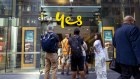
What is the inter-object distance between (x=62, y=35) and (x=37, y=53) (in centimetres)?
157

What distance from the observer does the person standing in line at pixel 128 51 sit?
22.3 feet

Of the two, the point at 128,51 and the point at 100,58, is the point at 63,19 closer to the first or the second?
the point at 100,58

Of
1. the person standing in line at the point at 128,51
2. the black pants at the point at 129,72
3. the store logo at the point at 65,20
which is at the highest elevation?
the store logo at the point at 65,20

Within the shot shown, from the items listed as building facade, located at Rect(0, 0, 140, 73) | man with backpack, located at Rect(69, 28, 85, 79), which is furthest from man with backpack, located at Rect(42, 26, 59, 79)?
building facade, located at Rect(0, 0, 140, 73)

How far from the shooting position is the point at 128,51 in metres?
6.95

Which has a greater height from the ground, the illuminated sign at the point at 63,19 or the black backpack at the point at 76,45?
the illuminated sign at the point at 63,19

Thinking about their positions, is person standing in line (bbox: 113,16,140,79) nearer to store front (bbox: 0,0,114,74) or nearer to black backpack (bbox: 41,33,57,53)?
black backpack (bbox: 41,33,57,53)

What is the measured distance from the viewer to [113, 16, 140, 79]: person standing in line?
22.3 ft

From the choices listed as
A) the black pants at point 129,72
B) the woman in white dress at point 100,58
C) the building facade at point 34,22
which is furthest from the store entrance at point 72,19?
the black pants at point 129,72

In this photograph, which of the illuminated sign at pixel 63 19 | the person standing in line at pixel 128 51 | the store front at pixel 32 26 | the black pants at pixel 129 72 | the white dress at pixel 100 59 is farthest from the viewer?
the illuminated sign at pixel 63 19

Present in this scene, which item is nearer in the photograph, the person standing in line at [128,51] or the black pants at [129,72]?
the person standing in line at [128,51]

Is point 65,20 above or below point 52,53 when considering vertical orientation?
above

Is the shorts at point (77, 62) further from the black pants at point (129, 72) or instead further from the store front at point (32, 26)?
the store front at point (32, 26)

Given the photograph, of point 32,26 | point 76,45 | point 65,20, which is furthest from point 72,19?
point 76,45
